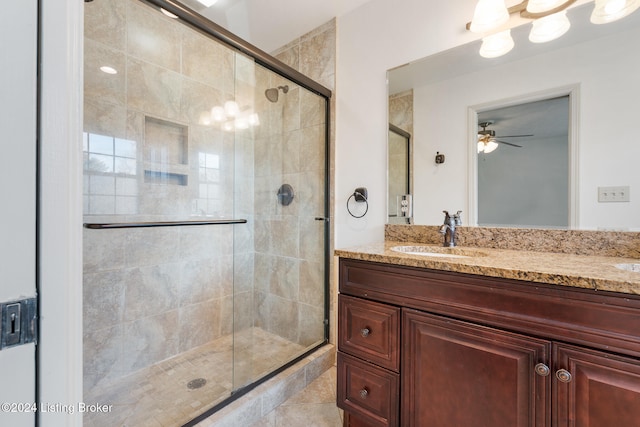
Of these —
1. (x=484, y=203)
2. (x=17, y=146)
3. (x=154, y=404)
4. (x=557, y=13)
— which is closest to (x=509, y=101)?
(x=557, y=13)

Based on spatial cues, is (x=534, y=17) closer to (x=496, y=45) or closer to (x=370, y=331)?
(x=496, y=45)

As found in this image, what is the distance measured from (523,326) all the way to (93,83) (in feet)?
7.42

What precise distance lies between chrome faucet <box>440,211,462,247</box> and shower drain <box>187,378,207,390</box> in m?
1.58

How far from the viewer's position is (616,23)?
46.2 inches

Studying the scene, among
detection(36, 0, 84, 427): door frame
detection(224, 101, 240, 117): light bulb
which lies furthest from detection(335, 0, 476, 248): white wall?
detection(36, 0, 84, 427): door frame

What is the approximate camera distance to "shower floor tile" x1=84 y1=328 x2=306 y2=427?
4.48 feet

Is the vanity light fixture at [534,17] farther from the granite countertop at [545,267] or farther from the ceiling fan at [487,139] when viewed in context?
the granite countertop at [545,267]

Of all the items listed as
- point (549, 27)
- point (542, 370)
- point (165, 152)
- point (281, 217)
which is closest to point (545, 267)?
point (542, 370)

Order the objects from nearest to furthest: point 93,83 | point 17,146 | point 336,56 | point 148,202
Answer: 1. point 17,146
2. point 93,83
3. point 148,202
4. point 336,56

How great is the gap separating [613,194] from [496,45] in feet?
2.84

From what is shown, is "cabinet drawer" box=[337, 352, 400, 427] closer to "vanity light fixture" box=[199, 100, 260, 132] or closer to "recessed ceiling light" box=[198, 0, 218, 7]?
"vanity light fixture" box=[199, 100, 260, 132]

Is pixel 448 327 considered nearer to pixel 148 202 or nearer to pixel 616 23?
pixel 616 23

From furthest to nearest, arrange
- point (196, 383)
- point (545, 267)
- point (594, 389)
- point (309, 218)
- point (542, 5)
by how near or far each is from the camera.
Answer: point (309, 218)
point (196, 383)
point (542, 5)
point (545, 267)
point (594, 389)

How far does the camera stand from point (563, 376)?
0.82 meters
